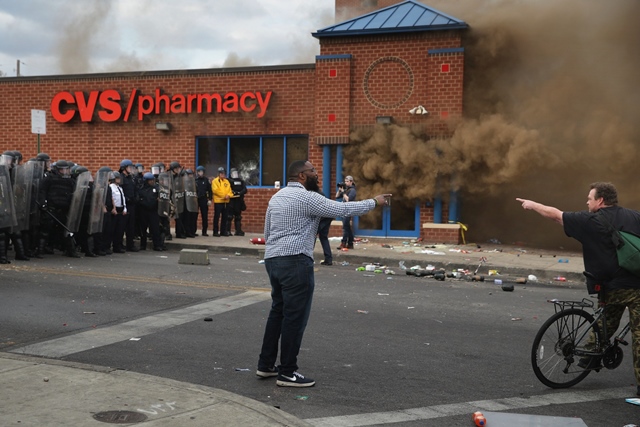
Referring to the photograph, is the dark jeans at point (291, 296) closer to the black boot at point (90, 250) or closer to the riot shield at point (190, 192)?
the black boot at point (90, 250)

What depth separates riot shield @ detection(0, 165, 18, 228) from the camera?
44.7 ft

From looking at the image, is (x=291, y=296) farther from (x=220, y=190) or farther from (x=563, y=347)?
(x=220, y=190)

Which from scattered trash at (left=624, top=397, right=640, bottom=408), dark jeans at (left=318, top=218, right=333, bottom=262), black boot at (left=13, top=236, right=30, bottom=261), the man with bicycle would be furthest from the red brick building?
scattered trash at (left=624, top=397, right=640, bottom=408)

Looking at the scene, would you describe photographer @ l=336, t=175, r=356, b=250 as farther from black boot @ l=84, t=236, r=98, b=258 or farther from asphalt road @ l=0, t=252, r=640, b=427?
black boot @ l=84, t=236, r=98, b=258

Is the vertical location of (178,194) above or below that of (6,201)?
above

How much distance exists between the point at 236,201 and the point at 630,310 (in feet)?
48.7

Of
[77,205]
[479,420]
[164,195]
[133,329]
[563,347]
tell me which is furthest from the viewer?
[164,195]

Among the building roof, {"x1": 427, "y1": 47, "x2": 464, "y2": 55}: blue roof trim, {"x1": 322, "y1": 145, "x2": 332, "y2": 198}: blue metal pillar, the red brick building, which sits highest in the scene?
the building roof

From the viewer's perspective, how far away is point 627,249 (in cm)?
620

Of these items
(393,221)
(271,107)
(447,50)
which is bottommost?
(393,221)

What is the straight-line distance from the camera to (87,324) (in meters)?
8.67

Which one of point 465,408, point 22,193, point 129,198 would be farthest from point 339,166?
point 465,408

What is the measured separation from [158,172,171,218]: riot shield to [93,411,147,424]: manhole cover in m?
12.9

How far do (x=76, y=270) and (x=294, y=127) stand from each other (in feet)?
29.9
